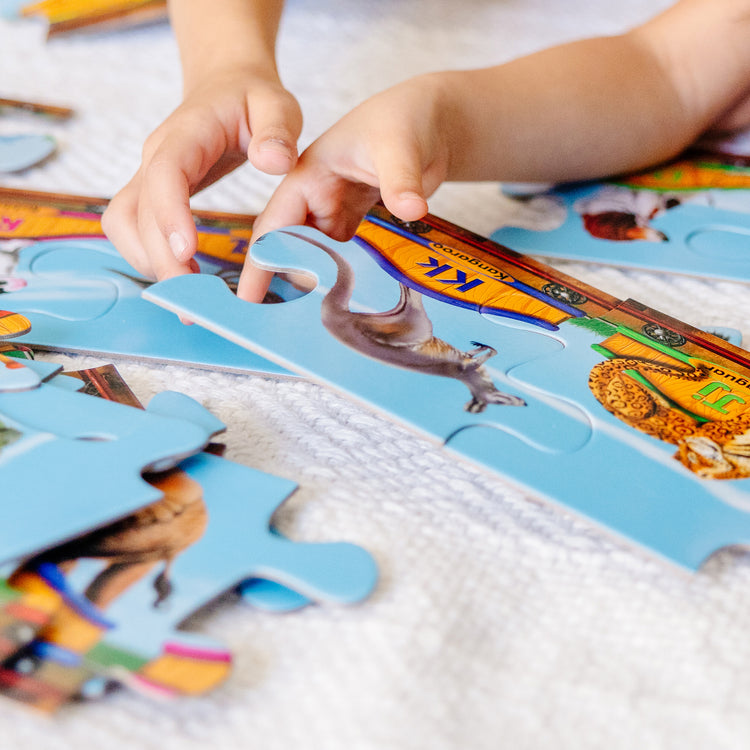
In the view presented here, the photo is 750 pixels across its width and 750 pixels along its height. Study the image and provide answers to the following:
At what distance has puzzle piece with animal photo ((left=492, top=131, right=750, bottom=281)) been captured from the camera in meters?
0.76

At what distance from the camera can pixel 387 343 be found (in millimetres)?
567

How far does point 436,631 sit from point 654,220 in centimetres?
51

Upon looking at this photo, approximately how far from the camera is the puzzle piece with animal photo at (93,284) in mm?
619

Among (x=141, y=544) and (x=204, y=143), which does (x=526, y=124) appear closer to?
(x=204, y=143)

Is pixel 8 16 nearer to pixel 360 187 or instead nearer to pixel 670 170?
pixel 360 187

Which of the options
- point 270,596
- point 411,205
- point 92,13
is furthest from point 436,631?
point 92,13

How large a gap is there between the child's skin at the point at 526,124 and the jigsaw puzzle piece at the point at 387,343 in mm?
55

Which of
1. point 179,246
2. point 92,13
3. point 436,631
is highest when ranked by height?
point 92,13

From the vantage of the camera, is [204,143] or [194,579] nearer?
[194,579]

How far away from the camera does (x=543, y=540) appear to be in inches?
19.7

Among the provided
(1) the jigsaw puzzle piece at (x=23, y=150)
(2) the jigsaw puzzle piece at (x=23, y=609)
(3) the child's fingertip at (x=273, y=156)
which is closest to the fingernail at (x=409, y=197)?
(3) the child's fingertip at (x=273, y=156)

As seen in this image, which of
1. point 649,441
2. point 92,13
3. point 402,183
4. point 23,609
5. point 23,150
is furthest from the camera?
point 92,13

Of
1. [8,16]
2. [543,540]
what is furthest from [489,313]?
[8,16]

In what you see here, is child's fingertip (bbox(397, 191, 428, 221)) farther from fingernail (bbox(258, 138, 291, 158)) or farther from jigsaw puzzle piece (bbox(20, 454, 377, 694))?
jigsaw puzzle piece (bbox(20, 454, 377, 694))
